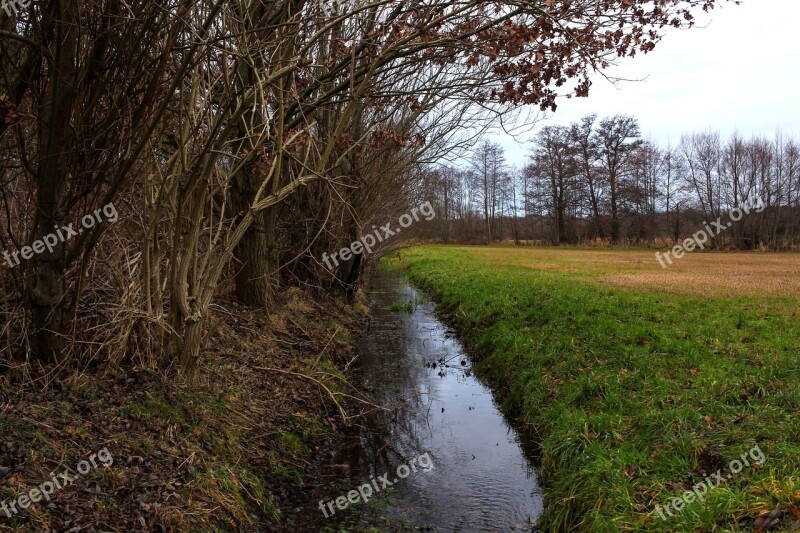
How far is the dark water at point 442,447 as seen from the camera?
5.46 m

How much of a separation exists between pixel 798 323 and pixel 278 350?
28.7 feet

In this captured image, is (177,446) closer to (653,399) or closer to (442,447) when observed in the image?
(442,447)

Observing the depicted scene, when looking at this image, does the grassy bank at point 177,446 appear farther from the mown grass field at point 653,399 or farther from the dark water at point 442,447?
the mown grass field at point 653,399

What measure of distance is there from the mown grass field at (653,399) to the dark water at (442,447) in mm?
367

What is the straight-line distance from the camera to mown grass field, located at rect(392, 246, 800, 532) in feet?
14.6

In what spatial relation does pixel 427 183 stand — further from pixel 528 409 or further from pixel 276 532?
pixel 276 532

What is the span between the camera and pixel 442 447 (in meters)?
7.04

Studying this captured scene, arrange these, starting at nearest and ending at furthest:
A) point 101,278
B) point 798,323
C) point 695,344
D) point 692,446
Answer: point 692,446, point 101,278, point 695,344, point 798,323

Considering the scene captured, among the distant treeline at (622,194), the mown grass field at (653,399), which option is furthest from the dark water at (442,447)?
the distant treeline at (622,194)

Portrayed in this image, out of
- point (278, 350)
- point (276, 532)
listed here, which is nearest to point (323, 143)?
point (278, 350)

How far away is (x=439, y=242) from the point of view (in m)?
63.4

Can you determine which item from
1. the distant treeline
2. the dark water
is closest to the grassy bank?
the dark water

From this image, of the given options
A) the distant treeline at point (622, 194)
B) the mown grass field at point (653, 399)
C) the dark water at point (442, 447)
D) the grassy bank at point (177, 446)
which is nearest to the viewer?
the grassy bank at point (177, 446)

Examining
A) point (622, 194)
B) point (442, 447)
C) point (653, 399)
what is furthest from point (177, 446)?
point (622, 194)
